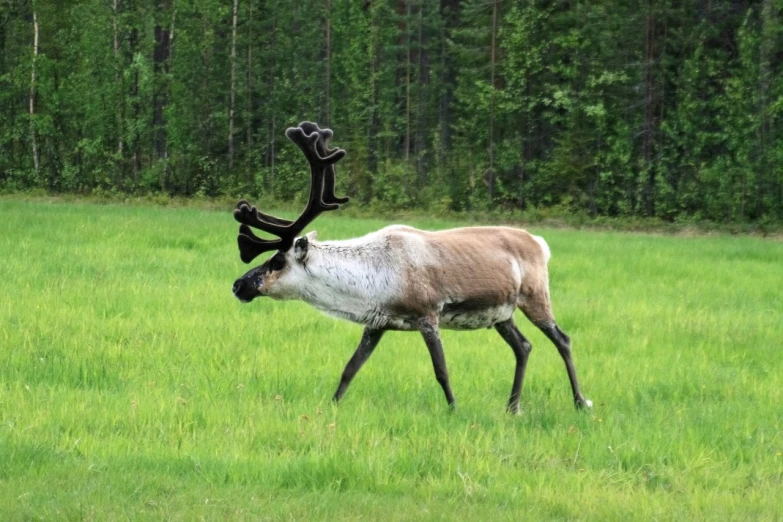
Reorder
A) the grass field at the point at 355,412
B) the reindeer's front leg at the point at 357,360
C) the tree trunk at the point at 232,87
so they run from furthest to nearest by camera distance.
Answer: the tree trunk at the point at 232,87 → the reindeer's front leg at the point at 357,360 → the grass field at the point at 355,412

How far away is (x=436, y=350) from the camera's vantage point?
764 centimetres

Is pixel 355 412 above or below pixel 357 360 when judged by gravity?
below

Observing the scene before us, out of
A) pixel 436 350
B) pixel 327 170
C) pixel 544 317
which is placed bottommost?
pixel 436 350

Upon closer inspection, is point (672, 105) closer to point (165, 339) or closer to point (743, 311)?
point (743, 311)

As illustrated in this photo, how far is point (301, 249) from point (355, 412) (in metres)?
1.30

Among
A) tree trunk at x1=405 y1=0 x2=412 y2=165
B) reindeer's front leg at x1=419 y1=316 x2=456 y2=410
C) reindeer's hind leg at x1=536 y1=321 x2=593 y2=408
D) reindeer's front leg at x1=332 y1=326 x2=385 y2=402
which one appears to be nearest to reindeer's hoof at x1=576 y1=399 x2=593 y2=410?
reindeer's hind leg at x1=536 y1=321 x2=593 y2=408

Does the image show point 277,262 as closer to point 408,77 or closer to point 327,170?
point 327,170

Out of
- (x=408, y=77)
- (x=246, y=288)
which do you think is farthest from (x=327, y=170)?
(x=408, y=77)

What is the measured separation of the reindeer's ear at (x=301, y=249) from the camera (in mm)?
7793

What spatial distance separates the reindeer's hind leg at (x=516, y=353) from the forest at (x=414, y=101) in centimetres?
2175

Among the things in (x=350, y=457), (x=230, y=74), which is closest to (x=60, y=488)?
(x=350, y=457)

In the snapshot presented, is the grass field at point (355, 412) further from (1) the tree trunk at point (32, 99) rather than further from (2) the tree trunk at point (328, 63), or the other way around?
(1) the tree trunk at point (32, 99)

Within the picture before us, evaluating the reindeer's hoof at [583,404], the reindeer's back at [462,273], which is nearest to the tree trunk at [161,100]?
the reindeer's back at [462,273]

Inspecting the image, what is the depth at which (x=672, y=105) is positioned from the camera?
106 feet
